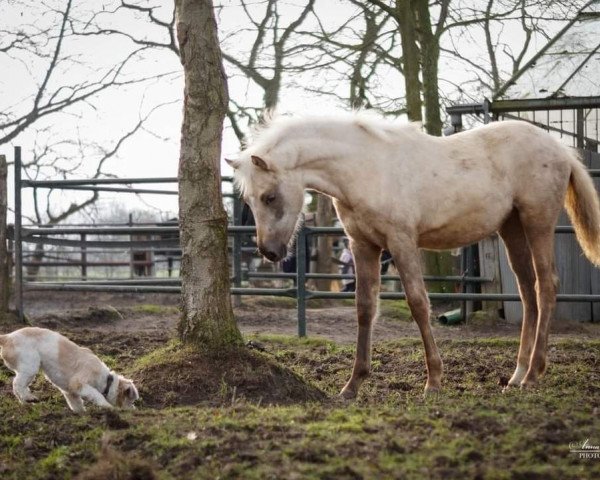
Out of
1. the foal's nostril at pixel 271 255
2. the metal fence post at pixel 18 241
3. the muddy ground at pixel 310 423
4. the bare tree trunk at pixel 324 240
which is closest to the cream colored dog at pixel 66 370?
the muddy ground at pixel 310 423

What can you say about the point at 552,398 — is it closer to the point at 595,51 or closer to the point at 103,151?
the point at 595,51

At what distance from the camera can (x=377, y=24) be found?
14078mm

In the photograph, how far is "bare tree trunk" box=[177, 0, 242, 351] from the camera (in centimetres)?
572

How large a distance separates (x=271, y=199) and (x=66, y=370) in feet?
5.20

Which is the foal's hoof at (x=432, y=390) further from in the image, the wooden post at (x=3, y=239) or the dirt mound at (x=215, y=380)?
the wooden post at (x=3, y=239)

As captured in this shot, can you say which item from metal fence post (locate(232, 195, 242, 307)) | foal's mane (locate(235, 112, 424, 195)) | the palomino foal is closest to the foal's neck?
the palomino foal

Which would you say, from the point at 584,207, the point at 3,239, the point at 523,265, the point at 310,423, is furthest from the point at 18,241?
the point at 310,423

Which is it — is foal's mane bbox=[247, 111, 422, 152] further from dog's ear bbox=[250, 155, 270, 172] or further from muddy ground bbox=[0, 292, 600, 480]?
muddy ground bbox=[0, 292, 600, 480]

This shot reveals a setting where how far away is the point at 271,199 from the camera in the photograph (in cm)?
545

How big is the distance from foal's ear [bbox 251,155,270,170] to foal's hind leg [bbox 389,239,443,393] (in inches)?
36.5

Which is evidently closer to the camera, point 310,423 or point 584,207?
point 310,423

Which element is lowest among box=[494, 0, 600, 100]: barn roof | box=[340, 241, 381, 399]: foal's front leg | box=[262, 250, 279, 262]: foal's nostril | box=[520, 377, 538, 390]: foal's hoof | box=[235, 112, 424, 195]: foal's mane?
box=[520, 377, 538, 390]: foal's hoof

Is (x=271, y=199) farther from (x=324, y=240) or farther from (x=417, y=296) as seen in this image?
(x=324, y=240)

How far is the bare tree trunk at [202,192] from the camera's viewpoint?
225 inches
